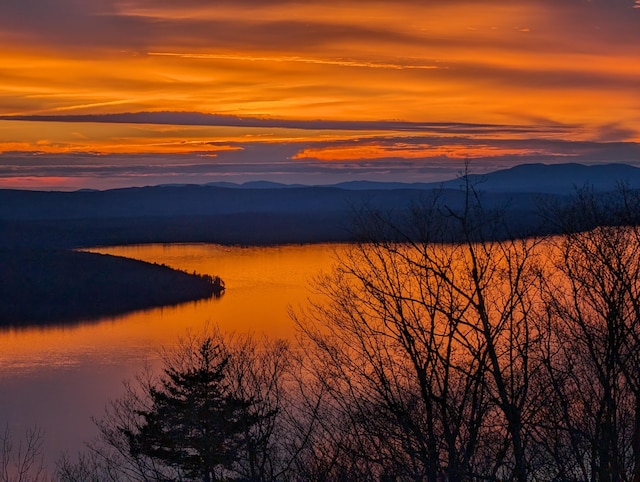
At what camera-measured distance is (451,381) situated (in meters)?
10.4

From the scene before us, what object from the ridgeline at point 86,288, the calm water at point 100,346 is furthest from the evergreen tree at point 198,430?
the ridgeline at point 86,288

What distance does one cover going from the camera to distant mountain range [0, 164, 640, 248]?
299ft

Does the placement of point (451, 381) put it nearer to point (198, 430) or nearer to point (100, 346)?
point (198, 430)

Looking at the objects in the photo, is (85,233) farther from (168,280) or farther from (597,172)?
(597,172)

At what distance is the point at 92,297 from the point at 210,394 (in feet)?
122

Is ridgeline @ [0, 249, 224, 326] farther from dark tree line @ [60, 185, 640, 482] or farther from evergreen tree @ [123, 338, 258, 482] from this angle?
evergreen tree @ [123, 338, 258, 482]

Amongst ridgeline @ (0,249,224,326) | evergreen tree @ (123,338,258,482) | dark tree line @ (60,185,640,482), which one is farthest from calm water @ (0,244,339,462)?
evergreen tree @ (123,338,258,482)

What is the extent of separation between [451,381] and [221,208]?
16602 centimetres

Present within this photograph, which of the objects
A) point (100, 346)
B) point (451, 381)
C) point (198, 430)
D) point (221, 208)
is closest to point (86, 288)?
point (100, 346)

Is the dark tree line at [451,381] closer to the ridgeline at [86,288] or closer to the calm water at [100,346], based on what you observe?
the calm water at [100,346]

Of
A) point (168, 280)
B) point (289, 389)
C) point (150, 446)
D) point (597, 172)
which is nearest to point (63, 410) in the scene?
point (289, 389)

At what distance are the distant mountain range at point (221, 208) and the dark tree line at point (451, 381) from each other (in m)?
34.9

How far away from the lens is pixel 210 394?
13.1 meters

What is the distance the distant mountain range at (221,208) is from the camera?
91.2m
